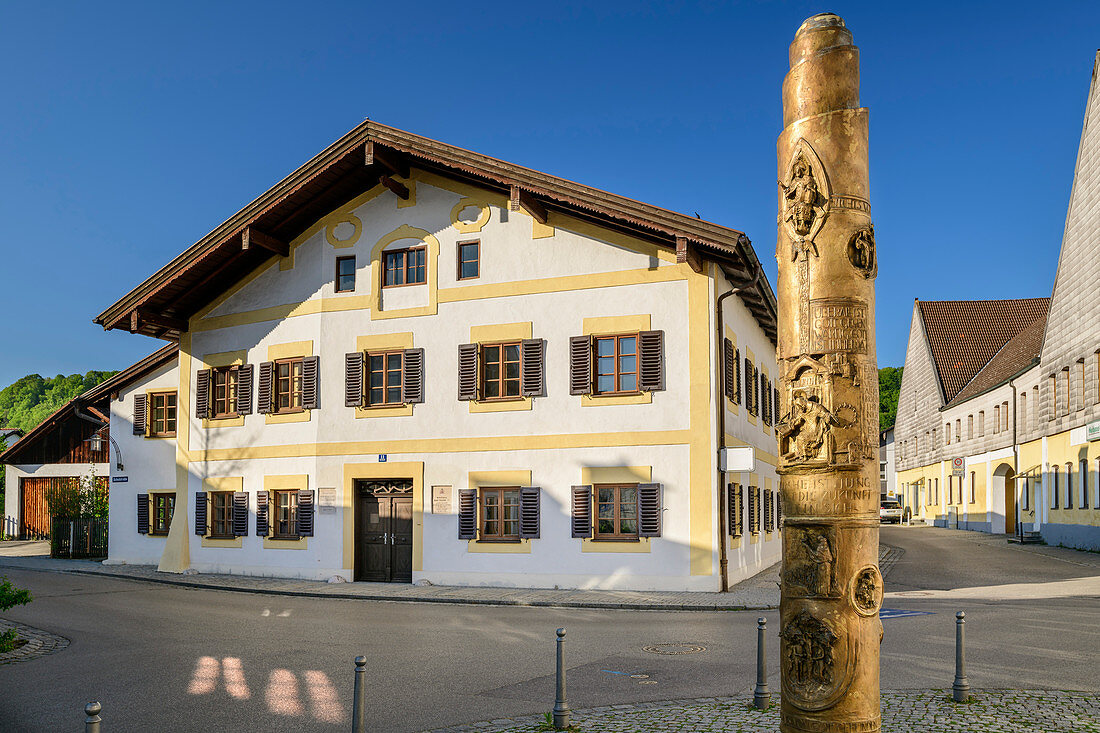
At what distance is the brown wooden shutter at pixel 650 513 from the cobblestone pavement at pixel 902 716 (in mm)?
11147

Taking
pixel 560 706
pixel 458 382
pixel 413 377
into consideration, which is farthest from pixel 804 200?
pixel 413 377

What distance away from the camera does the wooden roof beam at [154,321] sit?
2664cm

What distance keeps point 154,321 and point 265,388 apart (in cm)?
386

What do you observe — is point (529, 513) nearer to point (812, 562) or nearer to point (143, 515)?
point (143, 515)

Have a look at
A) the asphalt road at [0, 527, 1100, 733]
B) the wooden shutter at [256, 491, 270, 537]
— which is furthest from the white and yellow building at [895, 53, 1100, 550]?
the wooden shutter at [256, 491, 270, 537]

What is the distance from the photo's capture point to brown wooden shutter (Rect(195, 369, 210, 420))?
2720 centimetres

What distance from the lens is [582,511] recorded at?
21.7 meters

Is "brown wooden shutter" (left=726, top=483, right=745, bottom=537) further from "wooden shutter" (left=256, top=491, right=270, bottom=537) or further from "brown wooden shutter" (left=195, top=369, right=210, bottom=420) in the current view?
"brown wooden shutter" (left=195, top=369, right=210, bottom=420)

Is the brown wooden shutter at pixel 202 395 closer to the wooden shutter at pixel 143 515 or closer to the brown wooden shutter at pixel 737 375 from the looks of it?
the wooden shutter at pixel 143 515

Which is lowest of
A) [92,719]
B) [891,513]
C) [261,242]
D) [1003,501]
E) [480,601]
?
[891,513]

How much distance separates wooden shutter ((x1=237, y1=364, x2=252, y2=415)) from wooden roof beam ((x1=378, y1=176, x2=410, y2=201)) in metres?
6.30

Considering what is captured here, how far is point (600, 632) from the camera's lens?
15.2 meters

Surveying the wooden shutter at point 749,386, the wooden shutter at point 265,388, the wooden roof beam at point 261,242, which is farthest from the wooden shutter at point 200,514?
the wooden shutter at point 749,386

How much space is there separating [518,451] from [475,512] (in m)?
1.75
